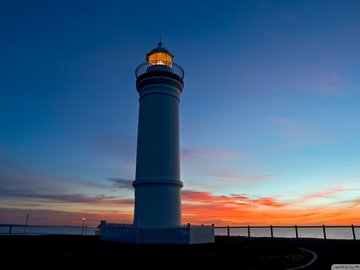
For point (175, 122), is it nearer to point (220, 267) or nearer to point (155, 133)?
point (155, 133)

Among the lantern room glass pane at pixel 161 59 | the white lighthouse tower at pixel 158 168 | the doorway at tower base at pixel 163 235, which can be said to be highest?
the lantern room glass pane at pixel 161 59

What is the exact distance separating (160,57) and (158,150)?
23.2ft

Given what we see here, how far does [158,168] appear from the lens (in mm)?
17672

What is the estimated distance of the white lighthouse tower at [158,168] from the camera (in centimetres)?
1600

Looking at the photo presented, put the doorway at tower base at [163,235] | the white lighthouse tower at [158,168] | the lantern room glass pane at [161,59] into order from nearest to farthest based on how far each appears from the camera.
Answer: the doorway at tower base at [163,235], the white lighthouse tower at [158,168], the lantern room glass pane at [161,59]

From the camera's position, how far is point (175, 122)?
19.1m

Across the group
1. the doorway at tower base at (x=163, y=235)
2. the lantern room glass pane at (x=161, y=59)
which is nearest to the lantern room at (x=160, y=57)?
the lantern room glass pane at (x=161, y=59)

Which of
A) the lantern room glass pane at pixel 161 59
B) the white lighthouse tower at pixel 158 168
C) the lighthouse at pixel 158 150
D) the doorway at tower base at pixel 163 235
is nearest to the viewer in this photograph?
the doorway at tower base at pixel 163 235

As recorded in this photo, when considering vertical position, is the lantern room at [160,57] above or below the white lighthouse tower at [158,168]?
above

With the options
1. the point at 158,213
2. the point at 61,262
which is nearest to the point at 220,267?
the point at 61,262

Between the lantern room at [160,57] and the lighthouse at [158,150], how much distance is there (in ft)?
3.11

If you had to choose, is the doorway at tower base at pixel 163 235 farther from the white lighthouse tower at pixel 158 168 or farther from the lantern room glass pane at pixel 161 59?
the lantern room glass pane at pixel 161 59

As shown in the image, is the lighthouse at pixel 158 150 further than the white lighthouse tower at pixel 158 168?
Yes

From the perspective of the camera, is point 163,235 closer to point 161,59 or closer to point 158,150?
point 158,150
